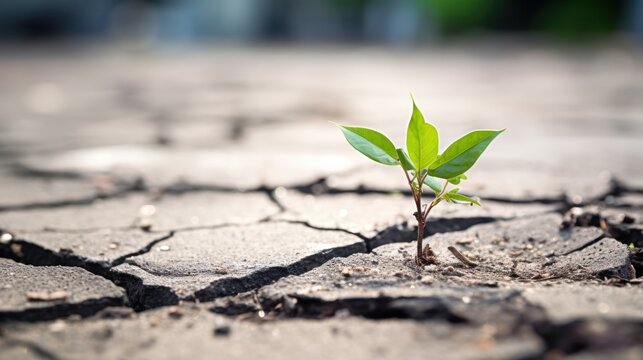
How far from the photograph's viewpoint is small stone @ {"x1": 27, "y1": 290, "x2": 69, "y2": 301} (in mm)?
1171

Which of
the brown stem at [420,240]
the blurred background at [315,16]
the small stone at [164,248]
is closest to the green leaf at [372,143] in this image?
the brown stem at [420,240]

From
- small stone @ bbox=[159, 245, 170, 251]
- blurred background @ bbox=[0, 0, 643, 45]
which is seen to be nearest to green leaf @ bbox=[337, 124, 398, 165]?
small stone @ bbox=[159, 245, 170, 251]

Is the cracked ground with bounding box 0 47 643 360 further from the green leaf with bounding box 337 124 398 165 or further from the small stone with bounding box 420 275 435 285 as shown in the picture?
the green leaf with bounding box 337 124 398 165

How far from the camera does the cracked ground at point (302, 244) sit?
3.28 feet

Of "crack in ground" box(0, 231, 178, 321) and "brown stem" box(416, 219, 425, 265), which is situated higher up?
"brown stem" box(416, 219, 425, 265)

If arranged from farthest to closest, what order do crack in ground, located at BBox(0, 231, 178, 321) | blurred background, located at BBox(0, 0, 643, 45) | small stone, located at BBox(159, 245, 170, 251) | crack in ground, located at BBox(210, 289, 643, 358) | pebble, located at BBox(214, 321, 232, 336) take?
blurred background, located at BBox(0, 0, 643, 45)
small stone, located at BBox(159, 245, 170, 251)
crack in ground, located at BBox(0, 231, 178, 321)
pebble, located at BBox(214, 321, 232, 336)
crack in ground, located at BBox(210, 289, 643, 358)

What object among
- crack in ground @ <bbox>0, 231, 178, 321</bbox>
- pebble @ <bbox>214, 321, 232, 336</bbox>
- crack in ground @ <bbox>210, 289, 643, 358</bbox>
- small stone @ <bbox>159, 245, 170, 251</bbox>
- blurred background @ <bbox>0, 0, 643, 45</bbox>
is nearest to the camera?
crack in ground @ <bbox>210, 289, 643, 358</bbox>

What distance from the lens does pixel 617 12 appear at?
15.3m

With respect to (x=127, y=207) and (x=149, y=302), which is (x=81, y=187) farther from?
(x=149, y=302)

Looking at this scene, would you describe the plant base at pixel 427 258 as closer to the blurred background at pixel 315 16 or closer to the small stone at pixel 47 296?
the small stone at pixel 47 296

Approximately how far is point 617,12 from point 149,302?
16.1 m

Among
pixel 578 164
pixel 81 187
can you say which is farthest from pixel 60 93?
pixel 578 164

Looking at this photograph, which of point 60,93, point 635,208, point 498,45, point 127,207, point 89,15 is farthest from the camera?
point 89,15

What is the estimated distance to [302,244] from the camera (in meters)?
1.48
